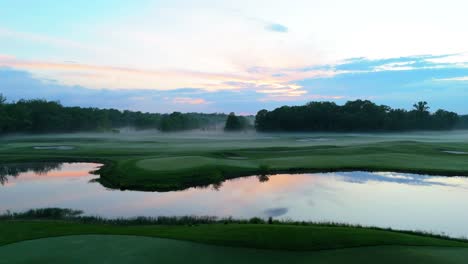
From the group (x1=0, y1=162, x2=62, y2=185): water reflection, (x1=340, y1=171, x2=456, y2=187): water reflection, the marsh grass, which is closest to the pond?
(x1=340, y1=171, x2=456, y2=187): water reflection

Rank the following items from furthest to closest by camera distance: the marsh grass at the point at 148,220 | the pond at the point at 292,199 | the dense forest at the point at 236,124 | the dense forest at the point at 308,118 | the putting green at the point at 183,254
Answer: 1. the dense forest at the point at 236,124
2. the dense forest at the point at 308,118
3. the pond at the point at 292,199
4. the marsh grass at the point at 148,220
5. the putting green at the point at 183,254

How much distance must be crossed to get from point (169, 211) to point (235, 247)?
28.9ft

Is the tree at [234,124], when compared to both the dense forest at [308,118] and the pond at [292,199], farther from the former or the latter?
the pond at [292,199]

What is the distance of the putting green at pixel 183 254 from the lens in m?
10.2

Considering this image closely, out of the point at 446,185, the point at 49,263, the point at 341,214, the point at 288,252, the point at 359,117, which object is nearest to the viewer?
the point at 49,263

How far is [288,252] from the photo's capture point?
1105 centimetres

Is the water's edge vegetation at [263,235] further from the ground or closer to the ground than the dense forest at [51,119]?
closer to the ground

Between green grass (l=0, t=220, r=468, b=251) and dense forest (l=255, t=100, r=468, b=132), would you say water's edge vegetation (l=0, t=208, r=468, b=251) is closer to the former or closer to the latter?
green grass (l=0, t=220, r=468, b=251)

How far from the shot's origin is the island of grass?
10.4 metres

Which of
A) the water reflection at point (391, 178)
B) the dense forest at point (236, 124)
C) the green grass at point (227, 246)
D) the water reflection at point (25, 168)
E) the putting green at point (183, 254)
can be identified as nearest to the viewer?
the putting green at point (183, 254)

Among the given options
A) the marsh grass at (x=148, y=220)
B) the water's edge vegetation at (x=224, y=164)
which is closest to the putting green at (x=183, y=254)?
the marsh grass at (x=148, y=220)

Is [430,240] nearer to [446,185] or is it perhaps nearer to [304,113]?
[446,185]

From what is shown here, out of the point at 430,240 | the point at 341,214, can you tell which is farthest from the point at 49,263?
the point at 341,214

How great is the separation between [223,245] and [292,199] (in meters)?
11.2
